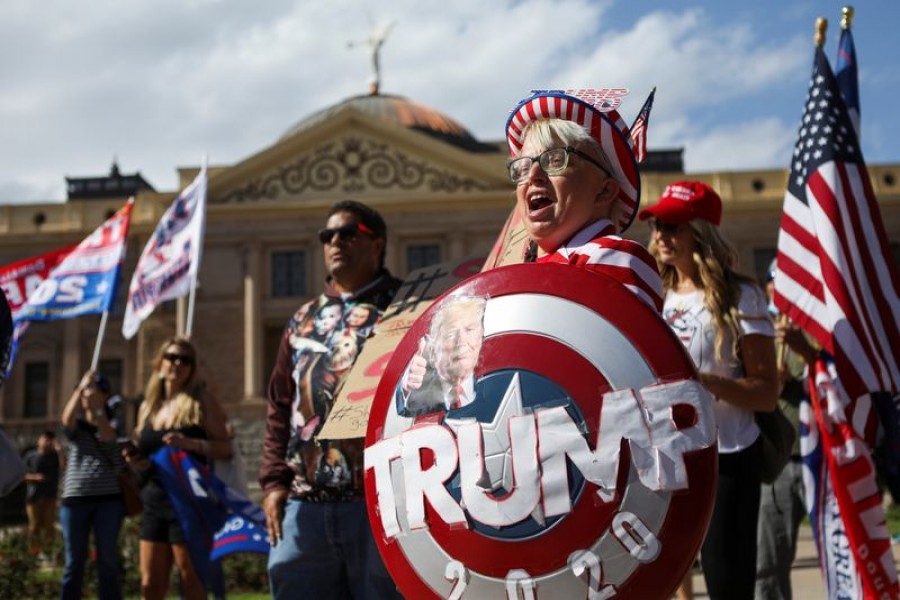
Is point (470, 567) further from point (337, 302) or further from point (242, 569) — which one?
point (242, 569)

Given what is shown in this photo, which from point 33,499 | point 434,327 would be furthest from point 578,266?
point 33,499

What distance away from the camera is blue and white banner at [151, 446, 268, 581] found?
5945 millimetres

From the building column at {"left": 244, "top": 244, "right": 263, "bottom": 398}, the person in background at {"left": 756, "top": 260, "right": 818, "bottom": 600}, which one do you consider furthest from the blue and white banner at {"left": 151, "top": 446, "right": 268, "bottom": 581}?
the building column at {"left": 244, "top": 244, "right": 263, "bottom": 398}

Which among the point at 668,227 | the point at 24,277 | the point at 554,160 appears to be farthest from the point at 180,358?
the point at 554,160

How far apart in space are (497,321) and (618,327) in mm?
231

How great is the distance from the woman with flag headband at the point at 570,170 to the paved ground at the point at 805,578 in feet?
17.7

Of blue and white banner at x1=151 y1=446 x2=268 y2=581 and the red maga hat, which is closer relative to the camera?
the red maga hat

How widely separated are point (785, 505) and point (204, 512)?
3.27 m

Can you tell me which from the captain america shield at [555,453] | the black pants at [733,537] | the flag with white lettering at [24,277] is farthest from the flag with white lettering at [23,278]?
the captain america shield at [555,453]

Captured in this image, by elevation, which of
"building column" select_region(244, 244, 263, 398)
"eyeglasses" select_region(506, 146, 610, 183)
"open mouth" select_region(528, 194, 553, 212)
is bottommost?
"open mouth" select_region(528, 194, 553, 212)

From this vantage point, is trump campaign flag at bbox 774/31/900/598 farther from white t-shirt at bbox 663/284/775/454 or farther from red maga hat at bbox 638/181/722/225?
red maga hat at bbox 638/181/722/225

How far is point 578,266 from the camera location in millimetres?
1991

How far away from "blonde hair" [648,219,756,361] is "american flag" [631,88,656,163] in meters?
1.18

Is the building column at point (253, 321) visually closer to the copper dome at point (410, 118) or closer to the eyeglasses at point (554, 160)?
the copper dome at point (410, 118)
